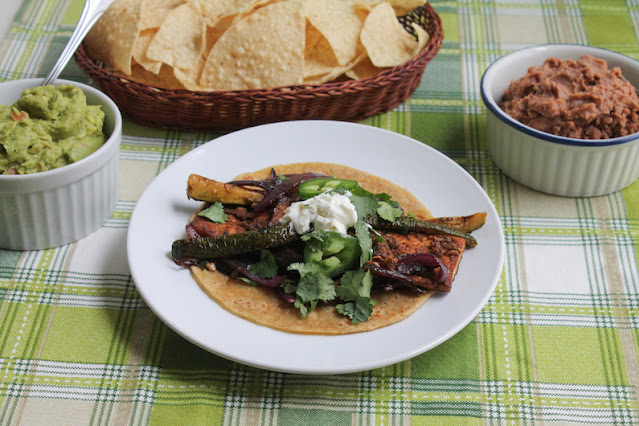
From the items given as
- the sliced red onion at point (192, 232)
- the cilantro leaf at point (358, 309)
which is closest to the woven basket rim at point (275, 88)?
→ the sliced red onion at point (192, 232)

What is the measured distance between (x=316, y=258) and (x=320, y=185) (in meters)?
0.49

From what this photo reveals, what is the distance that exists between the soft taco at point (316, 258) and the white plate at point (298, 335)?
0.06 meters

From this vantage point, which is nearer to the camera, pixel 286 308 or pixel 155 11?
pixel 286 308

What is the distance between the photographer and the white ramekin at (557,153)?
11.7 feet

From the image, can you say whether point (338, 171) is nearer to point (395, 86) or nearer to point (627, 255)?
point (395, 86)

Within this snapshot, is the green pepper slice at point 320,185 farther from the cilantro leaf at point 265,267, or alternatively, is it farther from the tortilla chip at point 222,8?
the tortilla chip at point 222,8

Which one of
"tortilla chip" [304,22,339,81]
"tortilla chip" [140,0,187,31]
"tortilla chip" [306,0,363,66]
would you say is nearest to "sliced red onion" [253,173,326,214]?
"tortilla chip" [304,22,339,81]

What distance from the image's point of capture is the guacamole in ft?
10.1

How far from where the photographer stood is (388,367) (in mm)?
2854

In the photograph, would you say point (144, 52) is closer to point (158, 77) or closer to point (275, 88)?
point (158, 77)

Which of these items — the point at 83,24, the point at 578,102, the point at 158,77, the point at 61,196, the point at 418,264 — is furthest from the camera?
the point at 158,77

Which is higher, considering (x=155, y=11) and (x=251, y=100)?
(x=155, y=11)

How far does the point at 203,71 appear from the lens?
395 cm

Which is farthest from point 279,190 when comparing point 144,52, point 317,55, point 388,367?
point 144,52
